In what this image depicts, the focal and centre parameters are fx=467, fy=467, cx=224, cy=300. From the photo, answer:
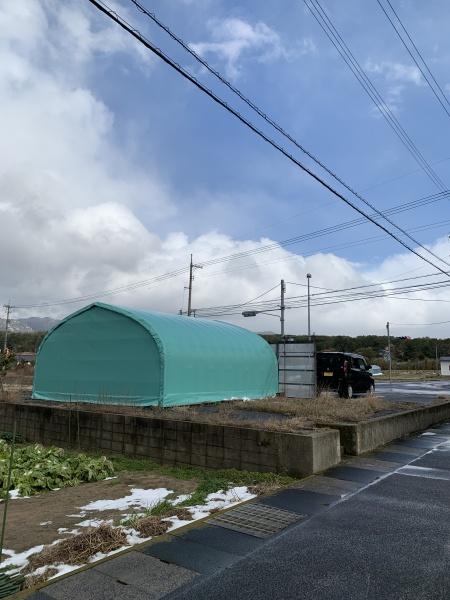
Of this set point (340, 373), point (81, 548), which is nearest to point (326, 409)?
point (340, 373)

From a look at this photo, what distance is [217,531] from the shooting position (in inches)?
197

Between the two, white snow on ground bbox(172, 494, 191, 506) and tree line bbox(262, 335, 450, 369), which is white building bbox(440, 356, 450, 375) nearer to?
tree line bbox(262, 335, 450, 369)

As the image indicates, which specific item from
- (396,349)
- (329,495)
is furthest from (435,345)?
(329,495)

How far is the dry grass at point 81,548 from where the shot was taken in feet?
13.8

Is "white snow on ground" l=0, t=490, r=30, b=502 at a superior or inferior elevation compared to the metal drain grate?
inferior

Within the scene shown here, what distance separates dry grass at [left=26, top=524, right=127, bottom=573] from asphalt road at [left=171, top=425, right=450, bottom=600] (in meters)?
1.10

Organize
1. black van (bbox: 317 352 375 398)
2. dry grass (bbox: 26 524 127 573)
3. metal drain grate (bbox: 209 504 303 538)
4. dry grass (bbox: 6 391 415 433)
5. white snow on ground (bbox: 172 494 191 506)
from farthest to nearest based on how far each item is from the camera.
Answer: black van (bbox: 317 352 375 398) < dry grass (bbox: 6 391 415 433) < white snow on ground (bbox: 172 494 191 506) < metal drain grate (bbox: 209 504 303 538) < dry grass (bbox: 26 524 127 573)

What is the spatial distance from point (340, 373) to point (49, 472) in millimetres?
14397

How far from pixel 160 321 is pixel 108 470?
6.92 meters

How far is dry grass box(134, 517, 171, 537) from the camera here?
4.90m

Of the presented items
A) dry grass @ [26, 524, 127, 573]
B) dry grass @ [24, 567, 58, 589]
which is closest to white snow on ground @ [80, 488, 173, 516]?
dry grass @ [26, 524, 127, 573]

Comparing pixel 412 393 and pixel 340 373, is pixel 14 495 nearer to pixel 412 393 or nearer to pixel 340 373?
pixel 340 373

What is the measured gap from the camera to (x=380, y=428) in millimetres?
10156

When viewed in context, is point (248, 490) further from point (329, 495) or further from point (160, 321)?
point (160, 321)
